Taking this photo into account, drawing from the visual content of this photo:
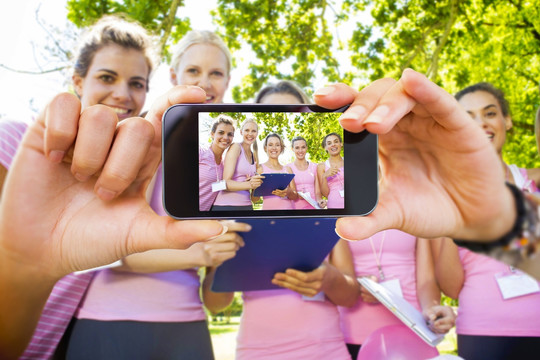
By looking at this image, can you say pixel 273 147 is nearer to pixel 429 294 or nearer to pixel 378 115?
pixel 378 115

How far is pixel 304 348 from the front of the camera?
7.44ft

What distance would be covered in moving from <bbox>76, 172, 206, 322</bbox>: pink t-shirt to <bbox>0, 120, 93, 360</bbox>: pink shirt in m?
0.06

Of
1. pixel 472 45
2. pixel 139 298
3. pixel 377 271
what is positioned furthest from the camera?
pixel 472 45

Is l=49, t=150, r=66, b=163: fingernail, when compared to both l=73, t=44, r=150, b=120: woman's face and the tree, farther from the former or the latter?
the tree

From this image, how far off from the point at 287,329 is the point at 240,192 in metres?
1.33

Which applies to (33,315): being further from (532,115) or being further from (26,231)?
(532,115)

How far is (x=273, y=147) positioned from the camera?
1253 mm

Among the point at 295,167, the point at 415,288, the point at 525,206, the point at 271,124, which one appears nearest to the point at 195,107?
the point at 271,124

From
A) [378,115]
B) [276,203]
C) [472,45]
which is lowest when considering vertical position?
[276,203]

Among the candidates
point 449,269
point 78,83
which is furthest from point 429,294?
point 78,83

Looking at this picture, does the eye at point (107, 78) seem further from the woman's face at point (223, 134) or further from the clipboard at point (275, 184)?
the clipboard at point (275, 184)

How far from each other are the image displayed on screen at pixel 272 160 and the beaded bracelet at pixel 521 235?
1.65ft

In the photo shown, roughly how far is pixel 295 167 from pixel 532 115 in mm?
7327

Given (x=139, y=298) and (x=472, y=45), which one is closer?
(x=139, y=298)
